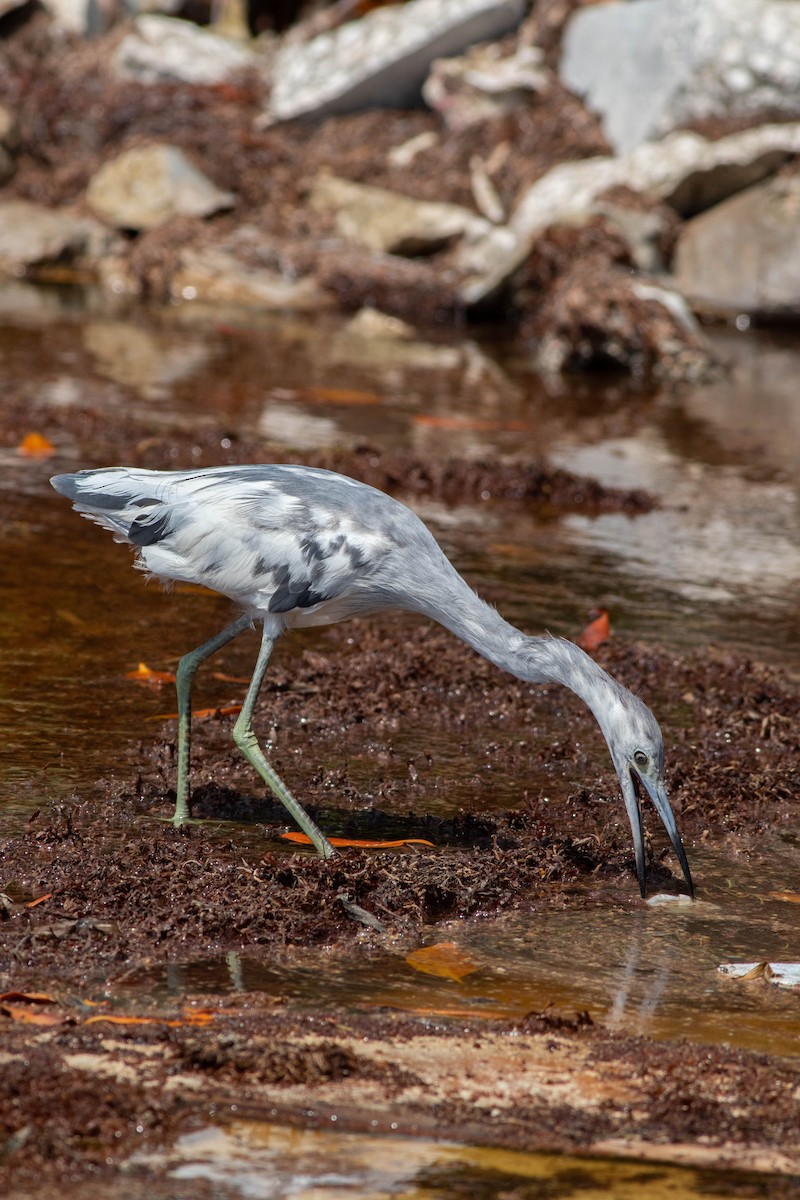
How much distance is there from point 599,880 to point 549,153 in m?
15.2

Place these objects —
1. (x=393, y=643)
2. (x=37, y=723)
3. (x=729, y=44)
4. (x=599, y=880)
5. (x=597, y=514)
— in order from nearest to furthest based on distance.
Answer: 1. (x=599, y=880)
2. (x=37, y=723)
3. (x=393, y=643)
4. (x=597, y=514)
5. (x=729, y=44)

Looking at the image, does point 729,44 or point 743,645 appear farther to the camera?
point 729,44

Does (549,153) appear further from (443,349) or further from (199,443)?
(199,443)

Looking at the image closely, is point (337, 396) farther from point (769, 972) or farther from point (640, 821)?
point (769, 972)

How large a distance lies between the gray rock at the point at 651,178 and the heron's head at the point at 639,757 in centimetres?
1232

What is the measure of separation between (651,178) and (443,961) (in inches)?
579

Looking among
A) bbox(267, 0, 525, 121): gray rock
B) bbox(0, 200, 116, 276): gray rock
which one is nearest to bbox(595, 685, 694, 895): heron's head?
bbox(0, 200, 116, 276): gray rock

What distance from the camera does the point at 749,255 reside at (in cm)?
1648

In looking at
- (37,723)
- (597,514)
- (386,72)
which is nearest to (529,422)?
(597,514)

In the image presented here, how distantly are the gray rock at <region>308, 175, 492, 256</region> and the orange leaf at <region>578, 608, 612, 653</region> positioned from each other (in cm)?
1091

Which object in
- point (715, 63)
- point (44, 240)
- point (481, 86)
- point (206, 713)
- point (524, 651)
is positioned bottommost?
point (206, 713)

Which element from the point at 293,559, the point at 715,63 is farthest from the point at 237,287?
the point at 293,559

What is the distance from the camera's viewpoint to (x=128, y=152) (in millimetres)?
18547

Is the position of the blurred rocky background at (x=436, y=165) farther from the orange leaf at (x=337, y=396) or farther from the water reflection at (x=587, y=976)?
the water reflection at (x=587, y=976)
